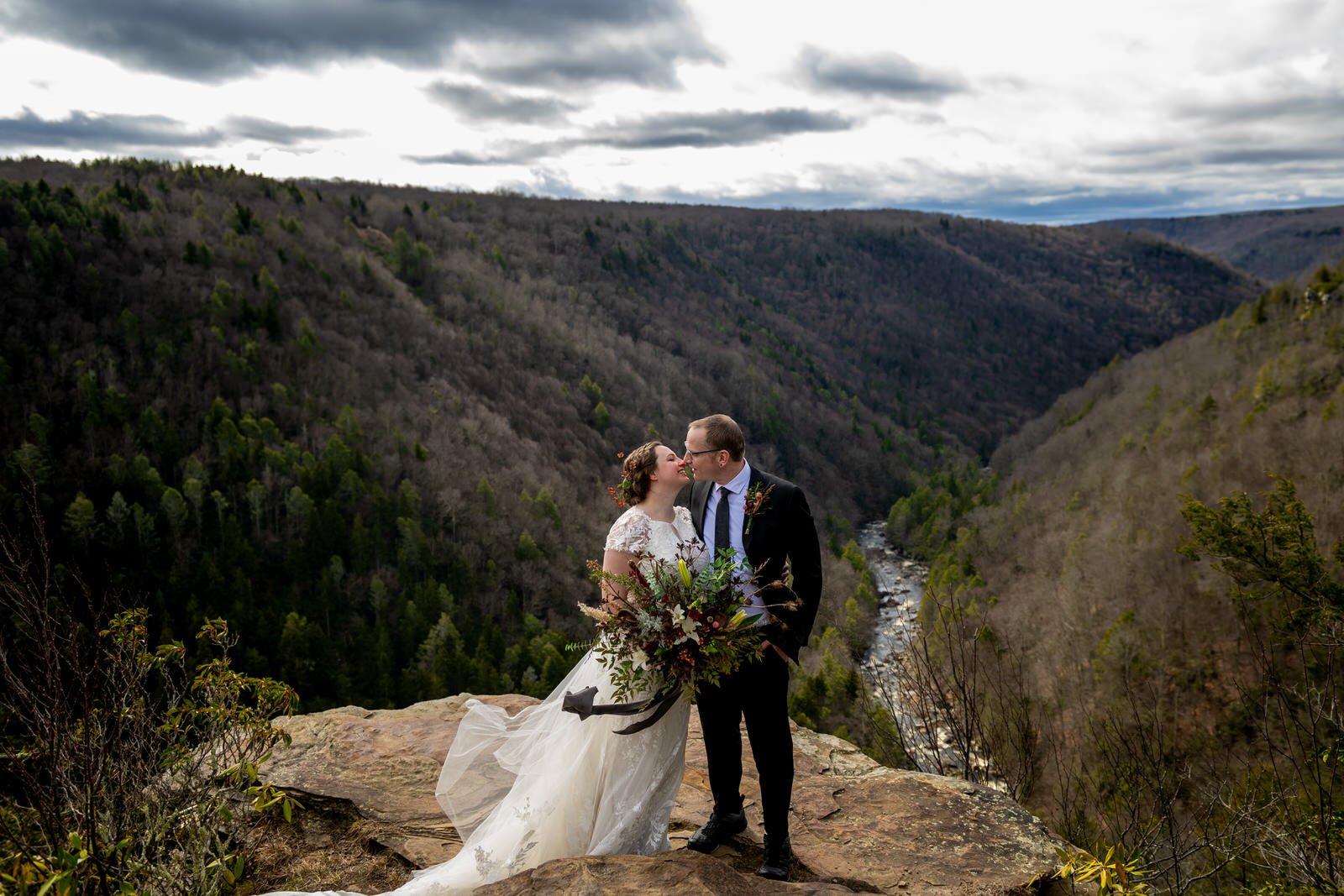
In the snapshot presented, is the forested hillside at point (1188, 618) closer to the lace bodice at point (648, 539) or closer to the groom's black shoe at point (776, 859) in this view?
the groom's black shoe at point (776, 859)

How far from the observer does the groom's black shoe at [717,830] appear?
532 cm

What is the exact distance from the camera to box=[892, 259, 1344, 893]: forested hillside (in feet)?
28.8

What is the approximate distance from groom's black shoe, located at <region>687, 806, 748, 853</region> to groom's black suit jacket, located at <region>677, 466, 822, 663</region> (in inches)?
51.3

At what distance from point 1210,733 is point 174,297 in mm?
73997

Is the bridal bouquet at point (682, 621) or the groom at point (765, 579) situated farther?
the groom at point (765, 579)

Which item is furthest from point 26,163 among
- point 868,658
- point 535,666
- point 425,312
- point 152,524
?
point 868,658

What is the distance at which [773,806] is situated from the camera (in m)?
5.13

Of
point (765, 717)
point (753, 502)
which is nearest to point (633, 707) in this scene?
point (765, 717)

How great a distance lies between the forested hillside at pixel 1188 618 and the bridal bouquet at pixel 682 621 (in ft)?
8.63

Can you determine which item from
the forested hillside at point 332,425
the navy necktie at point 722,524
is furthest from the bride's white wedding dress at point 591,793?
the forested hillside at point 332,425

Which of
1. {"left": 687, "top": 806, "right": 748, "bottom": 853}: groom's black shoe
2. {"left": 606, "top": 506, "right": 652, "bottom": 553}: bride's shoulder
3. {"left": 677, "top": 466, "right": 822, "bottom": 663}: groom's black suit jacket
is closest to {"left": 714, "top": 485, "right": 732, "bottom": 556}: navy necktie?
{"left": 677, "top": 466, "right": 822, "bottom": 663}: groom's black suit jacket

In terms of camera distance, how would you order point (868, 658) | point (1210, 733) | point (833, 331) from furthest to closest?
1. point (833, 331)
2. point (868, 658)
3. point (1210, 733)

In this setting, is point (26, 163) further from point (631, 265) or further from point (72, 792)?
point (72, 792)

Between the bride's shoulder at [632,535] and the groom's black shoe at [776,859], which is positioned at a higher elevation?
the bride's shoulder at [632,535]
